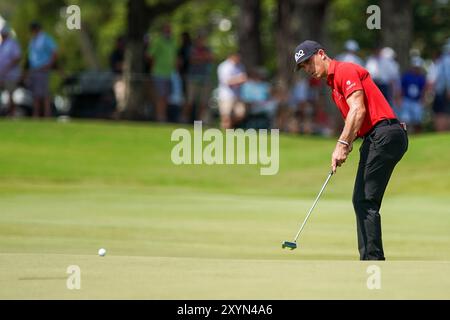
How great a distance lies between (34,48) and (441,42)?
30351 millimetres

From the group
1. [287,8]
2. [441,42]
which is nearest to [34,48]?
[287,8]

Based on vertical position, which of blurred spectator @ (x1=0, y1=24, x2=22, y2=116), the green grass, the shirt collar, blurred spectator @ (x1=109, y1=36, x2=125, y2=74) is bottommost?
the green grass

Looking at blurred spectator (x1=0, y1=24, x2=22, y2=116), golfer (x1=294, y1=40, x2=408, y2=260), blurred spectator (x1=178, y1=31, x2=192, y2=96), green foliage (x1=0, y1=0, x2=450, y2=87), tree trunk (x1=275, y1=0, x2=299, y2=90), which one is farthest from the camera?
green foliage (x1=0, y1=0, x2=450, y2=87)

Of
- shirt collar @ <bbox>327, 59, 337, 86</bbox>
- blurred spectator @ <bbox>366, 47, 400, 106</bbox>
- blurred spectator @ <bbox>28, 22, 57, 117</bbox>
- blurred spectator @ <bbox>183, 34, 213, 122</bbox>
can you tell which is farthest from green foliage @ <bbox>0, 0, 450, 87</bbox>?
shirt collar @ <bbox>327, 59, 337, 86</bbox>

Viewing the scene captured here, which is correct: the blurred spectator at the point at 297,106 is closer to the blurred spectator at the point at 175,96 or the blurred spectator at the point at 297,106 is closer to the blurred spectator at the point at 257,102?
the blurred spectator at the point at 257,102

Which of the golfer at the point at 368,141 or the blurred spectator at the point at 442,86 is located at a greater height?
the blurred spectator at the point at 442,86

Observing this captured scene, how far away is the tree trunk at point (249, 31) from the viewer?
1507 inches

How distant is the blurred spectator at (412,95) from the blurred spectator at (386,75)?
0.79 metres

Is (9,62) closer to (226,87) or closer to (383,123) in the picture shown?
(226,87)

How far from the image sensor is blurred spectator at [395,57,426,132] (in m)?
31.2

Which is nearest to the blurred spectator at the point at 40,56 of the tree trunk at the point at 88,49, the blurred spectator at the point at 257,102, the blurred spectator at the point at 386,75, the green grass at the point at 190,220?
the green grass at the point at 190,220

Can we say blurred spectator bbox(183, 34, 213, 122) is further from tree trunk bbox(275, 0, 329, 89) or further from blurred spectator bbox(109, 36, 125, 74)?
tree trunk bbox(275, 0, 329, 89)

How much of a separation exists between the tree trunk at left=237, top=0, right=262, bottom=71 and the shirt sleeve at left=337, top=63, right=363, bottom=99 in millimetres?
26878

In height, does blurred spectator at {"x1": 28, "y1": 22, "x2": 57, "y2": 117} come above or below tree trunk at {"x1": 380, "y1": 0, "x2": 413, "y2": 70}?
below
